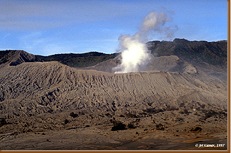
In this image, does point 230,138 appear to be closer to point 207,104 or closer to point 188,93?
point 207,104

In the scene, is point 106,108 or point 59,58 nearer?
point 106,108

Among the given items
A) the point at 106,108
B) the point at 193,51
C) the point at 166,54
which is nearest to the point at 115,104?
the point at 106,108

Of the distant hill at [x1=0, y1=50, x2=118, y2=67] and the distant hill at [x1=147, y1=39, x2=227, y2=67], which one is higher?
the distant hill at [x1=147, y1=39, x2=227, y2=67]

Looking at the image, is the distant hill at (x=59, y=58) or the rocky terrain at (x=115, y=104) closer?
the rocky terrain at (x=115, y=104)

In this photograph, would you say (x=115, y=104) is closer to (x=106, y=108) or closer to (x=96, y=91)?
(x=106, y=108)

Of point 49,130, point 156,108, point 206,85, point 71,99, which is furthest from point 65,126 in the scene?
point 206,85

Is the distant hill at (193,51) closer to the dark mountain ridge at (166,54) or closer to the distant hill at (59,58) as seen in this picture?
the dark mountain ridge at (166,54)

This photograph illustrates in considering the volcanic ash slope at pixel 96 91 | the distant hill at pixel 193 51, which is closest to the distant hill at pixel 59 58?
the volcanic ash slope at pixel 96 91

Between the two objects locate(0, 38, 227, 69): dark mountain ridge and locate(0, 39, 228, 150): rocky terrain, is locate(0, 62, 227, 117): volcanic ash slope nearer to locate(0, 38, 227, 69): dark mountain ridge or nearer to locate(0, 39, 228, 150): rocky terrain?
locate(0, 39, 228, 150): rocky terrain

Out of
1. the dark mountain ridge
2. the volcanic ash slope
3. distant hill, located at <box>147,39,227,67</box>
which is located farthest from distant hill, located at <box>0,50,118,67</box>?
distant hill, located at <box>147,39,227,67</box>
